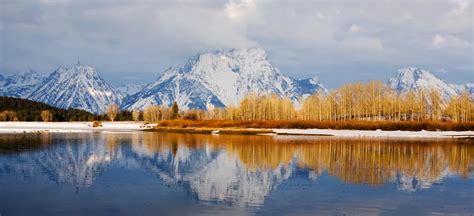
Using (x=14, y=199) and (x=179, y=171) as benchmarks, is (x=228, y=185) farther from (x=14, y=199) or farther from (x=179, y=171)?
(x=14, y=199)

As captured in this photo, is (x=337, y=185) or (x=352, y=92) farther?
(x=352, y=92)

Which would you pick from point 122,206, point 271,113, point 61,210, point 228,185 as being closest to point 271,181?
point 228,185

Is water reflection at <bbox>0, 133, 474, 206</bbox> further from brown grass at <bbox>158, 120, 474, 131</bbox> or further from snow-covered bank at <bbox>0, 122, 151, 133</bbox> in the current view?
snow-covered bank at <bbox>0, 122, 151, 133</bbox>

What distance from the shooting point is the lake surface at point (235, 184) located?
21.6 meters

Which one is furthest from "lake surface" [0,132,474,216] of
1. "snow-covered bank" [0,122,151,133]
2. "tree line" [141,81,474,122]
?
"tree line" [141,81,474,122]

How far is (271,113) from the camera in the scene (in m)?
188

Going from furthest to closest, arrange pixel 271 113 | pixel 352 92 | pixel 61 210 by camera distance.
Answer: pixel 271 113 → pixel 352 92 → pixel 61 210

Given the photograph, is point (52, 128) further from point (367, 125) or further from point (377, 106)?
point (377, 106)

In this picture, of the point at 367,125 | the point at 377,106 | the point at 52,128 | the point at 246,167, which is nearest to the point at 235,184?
the point at 246,167

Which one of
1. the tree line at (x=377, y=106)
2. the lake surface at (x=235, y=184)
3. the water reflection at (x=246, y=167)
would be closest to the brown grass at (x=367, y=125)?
the tree line at (x=377, y=106)

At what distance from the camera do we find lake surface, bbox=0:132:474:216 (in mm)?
21562

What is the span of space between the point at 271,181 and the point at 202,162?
1182 centimetres

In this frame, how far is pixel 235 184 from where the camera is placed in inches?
Answer: 1109

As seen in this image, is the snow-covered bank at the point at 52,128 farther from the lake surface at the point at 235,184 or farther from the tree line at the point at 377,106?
the lake surface at the point at 235,184
